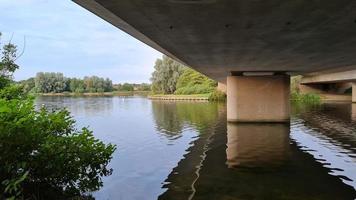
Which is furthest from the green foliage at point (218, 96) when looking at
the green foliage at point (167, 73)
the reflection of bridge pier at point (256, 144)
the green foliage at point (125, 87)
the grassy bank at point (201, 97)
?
the green foliage at point (125, 87)

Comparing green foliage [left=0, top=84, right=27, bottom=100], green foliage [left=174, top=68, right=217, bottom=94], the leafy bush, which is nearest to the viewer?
the leafy bush

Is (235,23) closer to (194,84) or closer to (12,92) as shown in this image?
(12,92)

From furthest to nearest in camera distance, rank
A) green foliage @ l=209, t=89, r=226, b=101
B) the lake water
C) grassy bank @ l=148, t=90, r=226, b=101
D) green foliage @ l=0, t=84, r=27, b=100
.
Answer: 1. grassy bank @ l=148, t=90, r=226, b=101
2. green foliage @ l=209, t=89, r=226, b=101
3. the lake water
4. green foliage @ l=0, t=84, r=27, b=100

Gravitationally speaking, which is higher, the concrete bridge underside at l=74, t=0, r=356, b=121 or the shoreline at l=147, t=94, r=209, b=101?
the concrete bridge underside at l=74, t=0, r=356, b=121

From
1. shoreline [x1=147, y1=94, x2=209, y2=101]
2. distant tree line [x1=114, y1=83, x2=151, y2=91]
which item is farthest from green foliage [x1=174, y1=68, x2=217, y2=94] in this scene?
distant tree line [x1=114, y1=83, x2=151, y2=91]

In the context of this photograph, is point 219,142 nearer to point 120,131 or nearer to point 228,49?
point 228,49

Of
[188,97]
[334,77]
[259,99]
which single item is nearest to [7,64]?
[259,99]

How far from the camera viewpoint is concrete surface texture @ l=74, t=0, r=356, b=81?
29.4 feet

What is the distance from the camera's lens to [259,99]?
1230 inches

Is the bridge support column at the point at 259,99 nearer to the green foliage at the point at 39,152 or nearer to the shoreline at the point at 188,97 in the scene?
the green foliage at the point at 39,152

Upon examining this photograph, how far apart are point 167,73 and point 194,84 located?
420 inches

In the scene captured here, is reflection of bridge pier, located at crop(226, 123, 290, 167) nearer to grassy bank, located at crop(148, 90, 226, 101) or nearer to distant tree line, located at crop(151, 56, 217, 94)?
grassy bank, located at crop(148, 90, 226, 101)

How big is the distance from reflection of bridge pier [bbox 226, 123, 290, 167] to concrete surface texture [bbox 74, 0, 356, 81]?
490cm

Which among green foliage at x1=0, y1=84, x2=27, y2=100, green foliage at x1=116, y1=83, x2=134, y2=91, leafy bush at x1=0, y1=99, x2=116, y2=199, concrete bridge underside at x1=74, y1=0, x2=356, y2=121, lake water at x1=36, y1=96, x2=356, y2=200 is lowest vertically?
lake water at x1=36, y1=96, x2=356, y2=200
